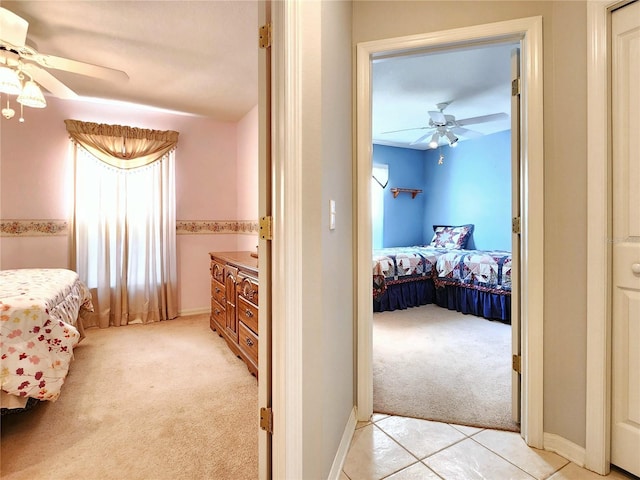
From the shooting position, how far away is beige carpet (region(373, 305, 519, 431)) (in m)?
1.95

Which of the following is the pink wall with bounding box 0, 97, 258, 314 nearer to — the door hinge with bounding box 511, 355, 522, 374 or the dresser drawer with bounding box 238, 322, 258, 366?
the dresser drawer with bounding box 238, 322, 258, 366

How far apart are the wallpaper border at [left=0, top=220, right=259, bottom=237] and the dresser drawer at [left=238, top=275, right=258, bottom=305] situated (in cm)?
75

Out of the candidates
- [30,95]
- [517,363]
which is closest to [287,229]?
[517,363]

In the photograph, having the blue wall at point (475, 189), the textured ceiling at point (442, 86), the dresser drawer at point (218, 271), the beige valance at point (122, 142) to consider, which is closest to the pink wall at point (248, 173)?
the dresser drawer at point (218, 271)

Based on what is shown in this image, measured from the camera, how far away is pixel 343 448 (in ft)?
5.07

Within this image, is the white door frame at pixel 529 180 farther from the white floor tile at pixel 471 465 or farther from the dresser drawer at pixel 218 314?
the dresser drawer at pixel 218 314

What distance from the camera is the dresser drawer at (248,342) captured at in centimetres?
234

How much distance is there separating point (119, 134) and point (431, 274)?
4.26m

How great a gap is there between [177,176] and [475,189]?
4698mm

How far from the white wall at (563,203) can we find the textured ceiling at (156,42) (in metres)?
1.69

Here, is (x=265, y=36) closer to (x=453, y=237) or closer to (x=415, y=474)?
(x=415, y=474)

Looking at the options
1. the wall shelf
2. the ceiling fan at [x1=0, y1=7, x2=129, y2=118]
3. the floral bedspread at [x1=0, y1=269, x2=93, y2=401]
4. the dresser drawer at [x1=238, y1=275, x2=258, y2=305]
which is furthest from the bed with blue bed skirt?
the ceiling fan at [x1=0, y1=7, x2=129, y2=118]

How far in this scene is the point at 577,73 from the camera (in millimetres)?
1479

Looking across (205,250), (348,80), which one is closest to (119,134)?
(205,250)
